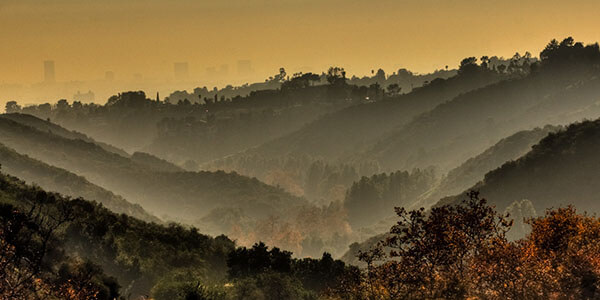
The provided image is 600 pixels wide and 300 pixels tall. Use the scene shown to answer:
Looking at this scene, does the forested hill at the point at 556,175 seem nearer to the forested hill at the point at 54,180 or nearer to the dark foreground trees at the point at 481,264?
the dark foreground trees at the point at 481,264

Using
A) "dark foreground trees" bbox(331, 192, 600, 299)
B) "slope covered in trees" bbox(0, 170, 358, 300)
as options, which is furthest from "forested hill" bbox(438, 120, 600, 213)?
→ "dark foreground trees" bbox(331, 192, 600, 299)

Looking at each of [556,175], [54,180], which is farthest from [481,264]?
[54,180]

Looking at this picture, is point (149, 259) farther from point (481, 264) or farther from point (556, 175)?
point (556, 175)

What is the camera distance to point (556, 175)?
15450cm

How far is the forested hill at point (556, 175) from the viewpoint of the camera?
146 metres

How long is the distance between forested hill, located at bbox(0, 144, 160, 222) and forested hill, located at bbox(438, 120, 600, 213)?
381 ft

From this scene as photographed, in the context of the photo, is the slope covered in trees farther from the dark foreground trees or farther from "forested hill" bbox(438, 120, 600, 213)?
"forested hill" bbox(438, 120, 600, 213)

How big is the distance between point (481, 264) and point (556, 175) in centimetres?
12783

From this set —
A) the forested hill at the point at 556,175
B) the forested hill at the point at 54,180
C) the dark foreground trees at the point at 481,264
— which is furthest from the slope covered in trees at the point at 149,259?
the forested hill at the point at 556,175

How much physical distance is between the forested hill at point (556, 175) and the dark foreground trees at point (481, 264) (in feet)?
345

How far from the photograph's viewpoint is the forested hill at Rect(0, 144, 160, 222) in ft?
559

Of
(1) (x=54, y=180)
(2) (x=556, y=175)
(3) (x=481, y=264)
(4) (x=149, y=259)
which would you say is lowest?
(1) (x=54, y=180)

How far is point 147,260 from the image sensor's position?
78.7 m

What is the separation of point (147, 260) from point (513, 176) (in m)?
124
